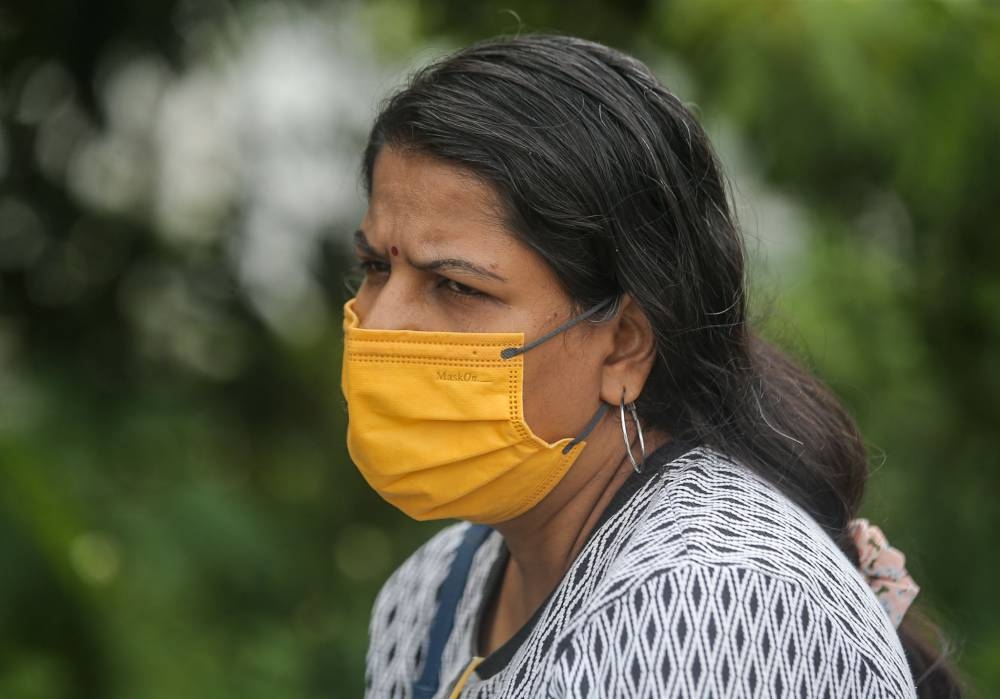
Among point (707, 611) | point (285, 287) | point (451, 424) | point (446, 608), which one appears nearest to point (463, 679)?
point (446, 608)

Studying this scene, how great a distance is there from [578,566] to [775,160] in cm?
207

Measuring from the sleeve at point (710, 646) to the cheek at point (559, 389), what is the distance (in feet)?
1.35

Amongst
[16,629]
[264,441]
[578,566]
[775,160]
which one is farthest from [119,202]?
[578,566]

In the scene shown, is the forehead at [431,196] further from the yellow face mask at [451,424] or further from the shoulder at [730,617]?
the shoulder at [730,617]

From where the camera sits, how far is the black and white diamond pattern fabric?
1505 millimetres

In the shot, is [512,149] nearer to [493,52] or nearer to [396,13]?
[493,52]

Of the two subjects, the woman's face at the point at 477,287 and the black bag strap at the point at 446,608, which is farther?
the black bag strap at the point at 446,608

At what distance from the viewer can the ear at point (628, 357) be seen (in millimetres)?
1963

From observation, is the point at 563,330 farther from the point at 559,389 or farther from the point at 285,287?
the point at 285,287

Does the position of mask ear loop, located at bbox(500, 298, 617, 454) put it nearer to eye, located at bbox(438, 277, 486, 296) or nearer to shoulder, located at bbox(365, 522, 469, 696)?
eye, located at bbox(438, 277, 486, 296)

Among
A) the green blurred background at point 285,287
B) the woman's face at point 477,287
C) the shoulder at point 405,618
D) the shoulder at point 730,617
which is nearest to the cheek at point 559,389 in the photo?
the woman's face at point 477,287

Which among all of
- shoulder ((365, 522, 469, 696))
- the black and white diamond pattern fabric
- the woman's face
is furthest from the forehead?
shoulder ((365, 522, 469, 696))

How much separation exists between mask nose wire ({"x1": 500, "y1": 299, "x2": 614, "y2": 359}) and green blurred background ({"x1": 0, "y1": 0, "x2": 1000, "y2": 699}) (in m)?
0.68

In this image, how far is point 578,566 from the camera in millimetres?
1802
